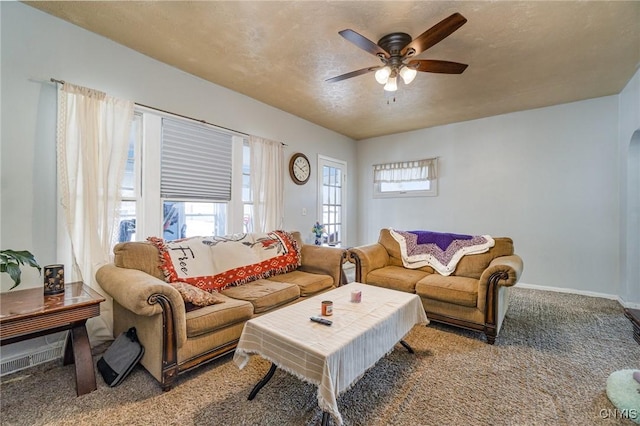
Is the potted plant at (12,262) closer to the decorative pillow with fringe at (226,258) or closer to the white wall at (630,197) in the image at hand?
the decorative pillow with fringe at (226,258)

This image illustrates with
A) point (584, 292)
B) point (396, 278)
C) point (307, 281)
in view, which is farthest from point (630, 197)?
point (307, 281)

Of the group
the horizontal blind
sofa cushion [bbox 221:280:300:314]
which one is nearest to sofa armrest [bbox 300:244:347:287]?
sofa cushion [bbox 221:280:300:314]

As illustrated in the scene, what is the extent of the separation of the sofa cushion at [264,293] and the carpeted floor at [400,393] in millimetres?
446

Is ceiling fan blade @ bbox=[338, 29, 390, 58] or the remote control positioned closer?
the remote control

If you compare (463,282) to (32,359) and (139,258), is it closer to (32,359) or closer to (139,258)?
(139,258)

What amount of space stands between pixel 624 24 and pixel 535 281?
3.33m

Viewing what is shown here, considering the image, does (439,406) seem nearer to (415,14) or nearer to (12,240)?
(415,14)

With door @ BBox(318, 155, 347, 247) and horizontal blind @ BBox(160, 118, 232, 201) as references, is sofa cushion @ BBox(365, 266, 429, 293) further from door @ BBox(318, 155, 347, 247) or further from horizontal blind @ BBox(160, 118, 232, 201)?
horizontal blind @ BBox(160, 118, 232, 201)

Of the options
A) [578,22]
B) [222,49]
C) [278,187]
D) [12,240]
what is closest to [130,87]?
[222,49]

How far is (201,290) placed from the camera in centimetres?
227

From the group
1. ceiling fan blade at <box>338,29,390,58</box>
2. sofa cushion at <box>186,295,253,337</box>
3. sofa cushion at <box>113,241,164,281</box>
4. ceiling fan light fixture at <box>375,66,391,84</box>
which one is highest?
ceiling fan blade at <box>338,29,390,58</box>

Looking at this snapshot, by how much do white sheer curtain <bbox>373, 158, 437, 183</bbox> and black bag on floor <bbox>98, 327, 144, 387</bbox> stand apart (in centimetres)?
477

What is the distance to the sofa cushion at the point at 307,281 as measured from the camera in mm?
2859

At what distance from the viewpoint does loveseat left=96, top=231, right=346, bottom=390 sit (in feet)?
5.97
